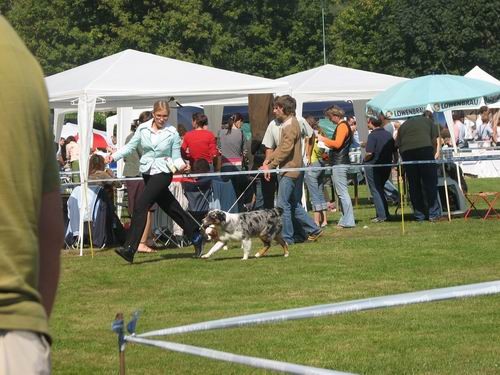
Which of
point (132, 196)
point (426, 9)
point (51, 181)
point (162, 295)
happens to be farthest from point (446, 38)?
point (51, 181)

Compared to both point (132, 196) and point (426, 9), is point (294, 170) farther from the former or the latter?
point (426, 9)

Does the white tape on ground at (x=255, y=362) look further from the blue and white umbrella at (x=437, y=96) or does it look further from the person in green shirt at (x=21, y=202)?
the blue and white umbrella at (x=437, y=96)

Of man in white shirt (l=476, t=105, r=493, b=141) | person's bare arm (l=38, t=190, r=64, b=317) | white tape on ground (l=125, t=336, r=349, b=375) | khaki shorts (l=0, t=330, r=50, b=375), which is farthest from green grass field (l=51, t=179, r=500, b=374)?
man in white shirt (l=476, t=105, r=493, b=141)

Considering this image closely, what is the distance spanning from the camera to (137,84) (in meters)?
15.6

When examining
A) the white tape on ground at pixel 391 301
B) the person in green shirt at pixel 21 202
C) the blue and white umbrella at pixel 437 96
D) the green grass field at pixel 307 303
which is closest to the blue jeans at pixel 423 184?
the blue and white umbrella at pixel 437 96

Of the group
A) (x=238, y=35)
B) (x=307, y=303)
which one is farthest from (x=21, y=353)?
(x=238, y=35)

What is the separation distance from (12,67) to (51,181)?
14.1 inches

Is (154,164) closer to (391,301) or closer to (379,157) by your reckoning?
(379,157)

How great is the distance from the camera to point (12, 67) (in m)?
2.70

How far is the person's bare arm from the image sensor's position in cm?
296

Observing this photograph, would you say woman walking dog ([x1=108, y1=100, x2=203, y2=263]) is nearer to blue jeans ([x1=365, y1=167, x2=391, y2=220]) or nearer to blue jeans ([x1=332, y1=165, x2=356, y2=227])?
blue jeans ([x1=332, y1=165, x2=356, y2=227])

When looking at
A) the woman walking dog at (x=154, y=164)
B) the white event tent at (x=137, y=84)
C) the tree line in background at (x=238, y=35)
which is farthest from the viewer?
the tree line in background at (x=238, y=35)

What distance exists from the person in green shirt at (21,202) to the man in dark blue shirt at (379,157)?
15.5 metres

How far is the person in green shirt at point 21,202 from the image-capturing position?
2707mm
